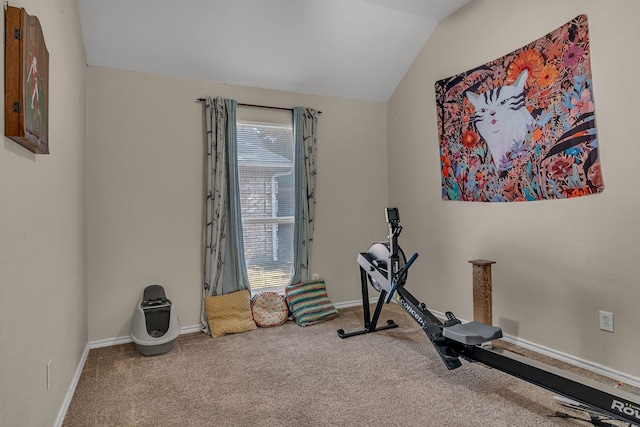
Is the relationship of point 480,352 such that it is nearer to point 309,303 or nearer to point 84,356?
point 309,303

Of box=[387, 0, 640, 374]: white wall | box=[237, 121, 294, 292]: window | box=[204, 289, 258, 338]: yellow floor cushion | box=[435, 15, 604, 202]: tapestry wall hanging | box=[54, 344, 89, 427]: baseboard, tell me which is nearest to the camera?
box=[54, 344, 89, 427]: baseboard

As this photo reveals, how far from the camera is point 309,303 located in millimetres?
3709

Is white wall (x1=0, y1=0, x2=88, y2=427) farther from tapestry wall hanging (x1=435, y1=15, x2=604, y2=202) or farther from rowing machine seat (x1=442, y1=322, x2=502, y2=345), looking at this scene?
tapestry wall hanging (x1=435, y1=15, x2=604, y2=202)

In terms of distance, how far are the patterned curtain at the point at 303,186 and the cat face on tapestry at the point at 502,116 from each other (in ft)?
5.18

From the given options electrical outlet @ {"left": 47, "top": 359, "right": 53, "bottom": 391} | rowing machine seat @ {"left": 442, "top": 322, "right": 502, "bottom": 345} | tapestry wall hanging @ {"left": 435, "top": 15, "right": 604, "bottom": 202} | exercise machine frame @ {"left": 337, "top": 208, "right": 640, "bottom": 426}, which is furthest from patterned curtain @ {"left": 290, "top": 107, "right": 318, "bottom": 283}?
electrical outlet @ {"left": 47, "top": 359, "right": 53, "bottom": 391}

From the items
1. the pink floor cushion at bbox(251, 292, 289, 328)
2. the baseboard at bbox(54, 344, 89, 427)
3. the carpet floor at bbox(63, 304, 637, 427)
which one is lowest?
the carpet floor at bbox(63, 304, 637, 427)

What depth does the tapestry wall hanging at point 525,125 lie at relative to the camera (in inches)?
96.8

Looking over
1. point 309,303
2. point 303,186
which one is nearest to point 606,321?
point 309,303

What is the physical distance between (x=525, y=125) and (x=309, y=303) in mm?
2483

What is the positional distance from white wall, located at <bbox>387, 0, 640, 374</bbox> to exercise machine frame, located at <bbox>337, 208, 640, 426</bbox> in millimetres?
700

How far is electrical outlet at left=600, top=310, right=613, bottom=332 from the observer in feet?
7.77

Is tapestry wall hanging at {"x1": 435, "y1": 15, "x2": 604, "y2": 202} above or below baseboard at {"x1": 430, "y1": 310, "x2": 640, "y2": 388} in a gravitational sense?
above

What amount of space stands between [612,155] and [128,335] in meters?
3.89

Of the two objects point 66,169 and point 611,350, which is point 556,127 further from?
point 66,169
